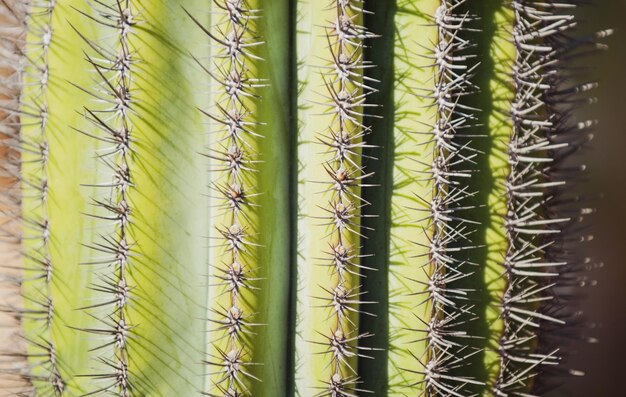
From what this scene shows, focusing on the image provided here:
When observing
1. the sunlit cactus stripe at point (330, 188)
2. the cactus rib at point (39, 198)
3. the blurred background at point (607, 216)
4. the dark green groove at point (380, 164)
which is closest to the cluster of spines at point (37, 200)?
the cactus rib at point (39, 198)

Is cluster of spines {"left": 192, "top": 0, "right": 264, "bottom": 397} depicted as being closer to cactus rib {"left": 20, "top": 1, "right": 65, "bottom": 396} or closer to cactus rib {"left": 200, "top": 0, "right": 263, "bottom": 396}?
cactus rib {"left": 200, "top": 0, "right": 263, "bottom": 396}

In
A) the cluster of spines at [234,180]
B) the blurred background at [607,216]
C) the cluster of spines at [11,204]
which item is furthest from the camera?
the blurred background at [607,216]

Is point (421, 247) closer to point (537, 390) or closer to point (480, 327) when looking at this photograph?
point (480, 327)

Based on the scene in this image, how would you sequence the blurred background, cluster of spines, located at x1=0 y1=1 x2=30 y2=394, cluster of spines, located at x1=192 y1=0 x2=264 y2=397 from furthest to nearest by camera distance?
1. the blurred background
2. cluster of spines, located at x1=0 y1=1 x2=30 y2=394
3. cluster of spines, located at x1=192 y1=0 x2=264 y2=397

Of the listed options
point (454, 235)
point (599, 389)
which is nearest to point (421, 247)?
point (454, 235)

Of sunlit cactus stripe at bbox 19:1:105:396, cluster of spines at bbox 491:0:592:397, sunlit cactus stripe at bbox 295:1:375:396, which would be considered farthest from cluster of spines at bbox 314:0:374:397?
sunlit cactus stripe at bbox 19:1:105:396

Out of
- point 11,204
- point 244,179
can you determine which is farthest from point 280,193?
point 11,204

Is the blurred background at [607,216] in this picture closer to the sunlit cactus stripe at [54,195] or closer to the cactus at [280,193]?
the cactus at [280,193]
